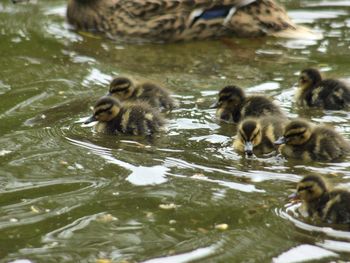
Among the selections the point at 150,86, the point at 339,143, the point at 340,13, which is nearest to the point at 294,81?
the point at 150,86

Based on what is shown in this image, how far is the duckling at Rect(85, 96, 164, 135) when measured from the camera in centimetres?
531

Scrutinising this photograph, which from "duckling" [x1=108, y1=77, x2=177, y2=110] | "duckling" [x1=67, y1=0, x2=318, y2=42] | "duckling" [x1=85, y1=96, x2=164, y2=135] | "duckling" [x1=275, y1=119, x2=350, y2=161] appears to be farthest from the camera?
"duckling" [x1=67, y1=0, x2=318, y2=42]

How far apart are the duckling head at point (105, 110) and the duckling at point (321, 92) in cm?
122

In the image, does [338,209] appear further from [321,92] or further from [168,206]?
[321,92]

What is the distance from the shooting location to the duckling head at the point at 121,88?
5.90 meters

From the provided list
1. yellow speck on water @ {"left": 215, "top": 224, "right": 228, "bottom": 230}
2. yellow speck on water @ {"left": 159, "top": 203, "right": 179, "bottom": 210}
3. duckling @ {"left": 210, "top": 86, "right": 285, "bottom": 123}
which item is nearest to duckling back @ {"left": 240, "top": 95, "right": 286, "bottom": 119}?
duckling @ {"left": 210, "top": 86, "right": 285, "bottom": 123}

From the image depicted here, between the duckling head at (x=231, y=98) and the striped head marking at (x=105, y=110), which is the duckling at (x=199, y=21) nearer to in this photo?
the duckling head at (x=231, y=98)

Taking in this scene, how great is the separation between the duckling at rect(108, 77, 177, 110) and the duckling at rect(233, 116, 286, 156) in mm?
906

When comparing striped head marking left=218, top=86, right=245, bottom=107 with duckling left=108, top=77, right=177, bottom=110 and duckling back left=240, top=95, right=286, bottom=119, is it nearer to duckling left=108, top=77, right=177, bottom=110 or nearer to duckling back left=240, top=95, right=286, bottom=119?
duckling back left=240, top=95, right=286, bottom=119

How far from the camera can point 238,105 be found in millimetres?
5598

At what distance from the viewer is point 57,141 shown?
520 cm

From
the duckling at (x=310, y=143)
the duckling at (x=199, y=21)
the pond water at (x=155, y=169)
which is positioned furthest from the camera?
the duckling at (x=199, y=21)

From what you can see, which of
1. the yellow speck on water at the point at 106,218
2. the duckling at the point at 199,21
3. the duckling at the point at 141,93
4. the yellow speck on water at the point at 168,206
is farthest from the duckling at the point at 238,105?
the duckling at the point at 199,21

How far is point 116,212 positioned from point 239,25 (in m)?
3.93
